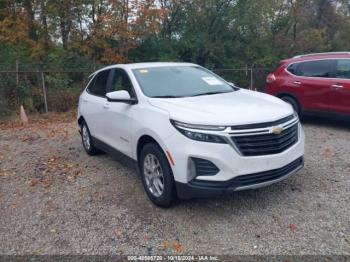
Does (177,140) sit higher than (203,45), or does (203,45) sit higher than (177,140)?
(203,45)

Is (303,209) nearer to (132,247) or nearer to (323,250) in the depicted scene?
(323,250)

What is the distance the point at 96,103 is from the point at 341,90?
504cm

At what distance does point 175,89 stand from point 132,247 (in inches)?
85.4

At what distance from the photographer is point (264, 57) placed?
56.1ft

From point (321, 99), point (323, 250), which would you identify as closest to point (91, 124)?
point (323, 250)

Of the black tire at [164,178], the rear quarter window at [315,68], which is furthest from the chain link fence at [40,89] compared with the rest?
the black tire at [164,178]

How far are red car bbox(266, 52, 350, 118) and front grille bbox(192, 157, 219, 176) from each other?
494 cm

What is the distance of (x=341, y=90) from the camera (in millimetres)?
7242

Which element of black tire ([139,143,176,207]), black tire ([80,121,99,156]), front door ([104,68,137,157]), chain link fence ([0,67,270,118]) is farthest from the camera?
chain link fence ([0,67,270,118])

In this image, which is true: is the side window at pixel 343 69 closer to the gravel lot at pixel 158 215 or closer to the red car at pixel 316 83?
the red car at pixel 316 83

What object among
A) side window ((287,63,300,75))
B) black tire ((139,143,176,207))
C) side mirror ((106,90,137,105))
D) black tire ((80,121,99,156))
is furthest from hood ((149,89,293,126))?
side window ((287,63,300,75))

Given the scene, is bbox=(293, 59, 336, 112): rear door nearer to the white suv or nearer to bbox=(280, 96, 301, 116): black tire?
bbox=(280, 96, 301, 116): black tire

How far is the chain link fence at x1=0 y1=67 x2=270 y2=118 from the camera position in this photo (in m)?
11.1

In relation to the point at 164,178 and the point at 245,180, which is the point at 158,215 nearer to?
the point at 164,178
